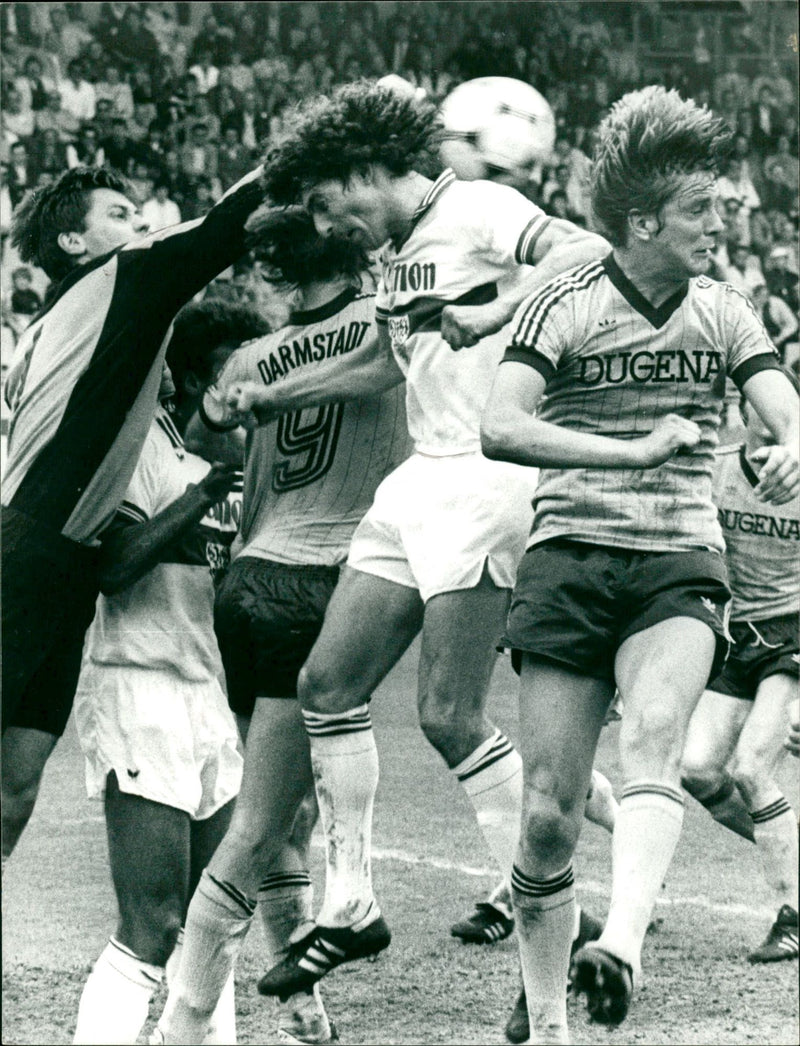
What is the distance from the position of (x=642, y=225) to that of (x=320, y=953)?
5.90 feet

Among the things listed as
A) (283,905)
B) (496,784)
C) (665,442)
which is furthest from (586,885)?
(665,442)

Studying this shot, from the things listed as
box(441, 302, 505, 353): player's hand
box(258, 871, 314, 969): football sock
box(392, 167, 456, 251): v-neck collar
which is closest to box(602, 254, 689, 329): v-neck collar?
box(441, 302, 505, 353): player's hand

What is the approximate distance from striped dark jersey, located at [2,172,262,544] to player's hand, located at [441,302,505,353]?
0.83 meters

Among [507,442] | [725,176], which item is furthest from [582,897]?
[725,176]

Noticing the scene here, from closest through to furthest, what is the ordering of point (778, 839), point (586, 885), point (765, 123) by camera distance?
point (778, 839) → point (586, 885) → point (765, 123)

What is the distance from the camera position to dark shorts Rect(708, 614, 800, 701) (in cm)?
540

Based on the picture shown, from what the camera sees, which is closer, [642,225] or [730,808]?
[642,225]

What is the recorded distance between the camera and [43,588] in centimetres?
428

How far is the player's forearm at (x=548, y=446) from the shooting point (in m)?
3.31

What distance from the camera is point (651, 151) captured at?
139 inches

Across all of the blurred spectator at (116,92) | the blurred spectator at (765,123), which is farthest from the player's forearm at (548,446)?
the blurred spectator at (765,123)

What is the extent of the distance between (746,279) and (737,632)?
11.2 metres

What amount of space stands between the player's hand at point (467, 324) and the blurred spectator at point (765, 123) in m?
14.8

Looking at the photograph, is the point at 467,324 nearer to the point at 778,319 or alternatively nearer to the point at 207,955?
the point at 207,955
